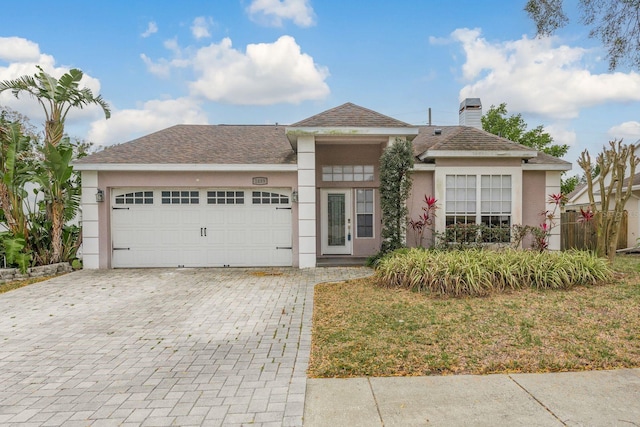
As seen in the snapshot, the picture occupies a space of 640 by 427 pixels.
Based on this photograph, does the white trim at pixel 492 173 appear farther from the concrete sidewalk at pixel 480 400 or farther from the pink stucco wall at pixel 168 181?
the concrete sidewalk at pixel 480 400

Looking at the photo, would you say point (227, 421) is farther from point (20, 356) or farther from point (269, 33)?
point (269, 33)

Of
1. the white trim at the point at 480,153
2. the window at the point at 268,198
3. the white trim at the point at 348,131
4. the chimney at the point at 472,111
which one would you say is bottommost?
the window at the point at 268,198

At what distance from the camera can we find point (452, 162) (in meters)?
10.6

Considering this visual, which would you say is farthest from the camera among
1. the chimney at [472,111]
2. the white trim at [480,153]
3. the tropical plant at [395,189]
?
the chimney at [472,111]

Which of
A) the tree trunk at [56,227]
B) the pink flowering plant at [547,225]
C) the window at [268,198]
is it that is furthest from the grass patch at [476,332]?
the tree trunk at [56,227]

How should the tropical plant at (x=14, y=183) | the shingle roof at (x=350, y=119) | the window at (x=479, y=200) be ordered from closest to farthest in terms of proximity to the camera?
the tropical plant at (x=14, y=183) < the shingle roof at (x=350, y=119) < the window at (x=479, y=200)

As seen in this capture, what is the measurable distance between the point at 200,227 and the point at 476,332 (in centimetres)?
802

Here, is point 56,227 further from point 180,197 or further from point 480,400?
point 480,400

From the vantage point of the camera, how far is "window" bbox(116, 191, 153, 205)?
10.7 metres

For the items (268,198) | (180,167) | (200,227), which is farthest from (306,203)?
(180,167)

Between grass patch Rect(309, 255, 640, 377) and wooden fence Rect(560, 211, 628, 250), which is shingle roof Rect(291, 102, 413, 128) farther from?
wooden fence Rect(560, 211, 628, 250)

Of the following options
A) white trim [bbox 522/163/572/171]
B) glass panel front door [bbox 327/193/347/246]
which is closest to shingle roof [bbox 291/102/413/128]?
glass panel front door [bbox 327/193/347/246]

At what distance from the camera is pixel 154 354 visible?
4.45m

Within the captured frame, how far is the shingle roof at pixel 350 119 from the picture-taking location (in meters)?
10.1
